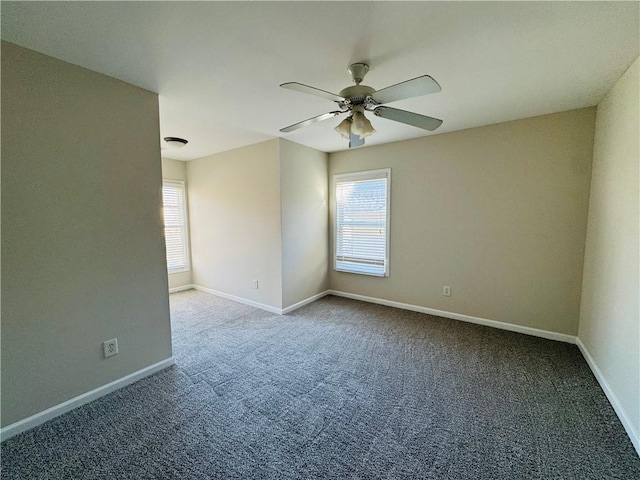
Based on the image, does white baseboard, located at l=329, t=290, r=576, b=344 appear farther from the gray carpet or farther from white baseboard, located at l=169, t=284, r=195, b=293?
white baseboard, located at l=169, t=284, r=195, b=293

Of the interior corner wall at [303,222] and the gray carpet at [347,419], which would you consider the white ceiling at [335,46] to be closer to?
the interior corner wall at [303,222]

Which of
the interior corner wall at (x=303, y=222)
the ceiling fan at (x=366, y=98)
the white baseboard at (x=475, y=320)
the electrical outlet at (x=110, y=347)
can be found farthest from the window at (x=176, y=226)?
the ceiling fan at (x=366, y=98)

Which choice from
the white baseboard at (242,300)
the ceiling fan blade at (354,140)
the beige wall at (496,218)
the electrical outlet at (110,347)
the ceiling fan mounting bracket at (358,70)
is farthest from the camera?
the white baseboard at (242,300)

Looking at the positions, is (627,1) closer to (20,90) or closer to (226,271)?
(20,90)

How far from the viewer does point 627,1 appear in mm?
1281

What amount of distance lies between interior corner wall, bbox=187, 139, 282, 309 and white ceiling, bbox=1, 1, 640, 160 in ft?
4.10

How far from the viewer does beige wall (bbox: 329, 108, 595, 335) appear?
2691 millimetres

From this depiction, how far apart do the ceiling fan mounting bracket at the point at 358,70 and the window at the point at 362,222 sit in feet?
6.82

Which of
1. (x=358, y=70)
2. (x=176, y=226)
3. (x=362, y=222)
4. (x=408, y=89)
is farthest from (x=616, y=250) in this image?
(x=176, y=226)

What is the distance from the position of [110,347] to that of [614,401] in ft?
12.0

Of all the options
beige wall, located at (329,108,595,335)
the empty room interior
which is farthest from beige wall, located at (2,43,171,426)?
beige wall, located at (329,108,595,335)

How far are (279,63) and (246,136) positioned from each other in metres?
1.76

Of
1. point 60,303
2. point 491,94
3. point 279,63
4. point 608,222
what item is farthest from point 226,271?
point 608,222

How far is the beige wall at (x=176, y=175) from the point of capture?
4.55 m
